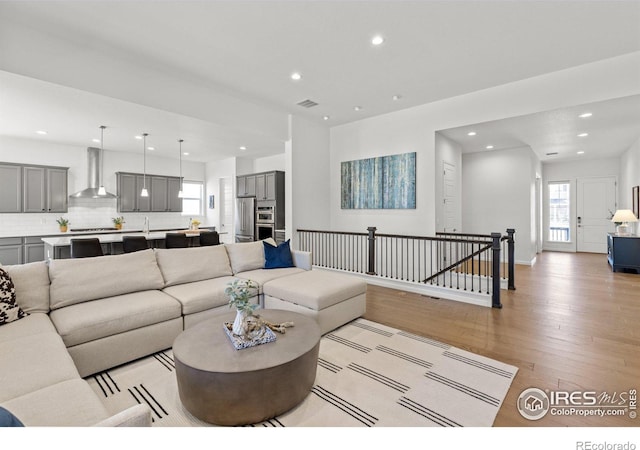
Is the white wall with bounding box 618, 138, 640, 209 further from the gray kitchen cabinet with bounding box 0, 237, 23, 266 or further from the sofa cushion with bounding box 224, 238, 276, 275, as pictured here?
the gray kitchen cabinet with bounding box 0, 237, 23, 266

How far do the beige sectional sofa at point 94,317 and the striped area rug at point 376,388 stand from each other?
0.29 metres

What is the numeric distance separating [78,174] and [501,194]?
1029cm

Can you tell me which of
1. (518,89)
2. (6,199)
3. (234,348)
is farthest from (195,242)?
(518,89)

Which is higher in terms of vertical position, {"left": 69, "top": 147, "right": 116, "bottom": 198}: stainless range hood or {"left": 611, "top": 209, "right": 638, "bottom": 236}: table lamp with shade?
{"left": 69, "top": 147, "right": 116, "bottom": 198}: stainless range hood

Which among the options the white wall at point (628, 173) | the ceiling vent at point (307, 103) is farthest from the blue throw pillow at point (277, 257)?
the white wall at point (628, 173)

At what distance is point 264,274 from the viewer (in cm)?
390

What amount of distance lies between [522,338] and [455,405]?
1.56 m

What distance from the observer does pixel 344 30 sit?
3236mm

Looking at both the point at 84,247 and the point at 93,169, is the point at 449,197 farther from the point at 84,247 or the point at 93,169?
the point at 93,169

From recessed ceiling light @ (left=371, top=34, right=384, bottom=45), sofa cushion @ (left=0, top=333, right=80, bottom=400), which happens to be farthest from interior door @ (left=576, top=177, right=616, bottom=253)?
sofa cushion @ (left=0, top=333, right=80, bottom=400)

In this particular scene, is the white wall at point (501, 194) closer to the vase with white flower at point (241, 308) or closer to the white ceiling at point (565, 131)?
the white ceiling at point (565, 131)

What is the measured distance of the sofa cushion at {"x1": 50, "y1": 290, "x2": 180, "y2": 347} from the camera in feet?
7.59

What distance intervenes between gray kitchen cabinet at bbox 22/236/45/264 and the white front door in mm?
8115

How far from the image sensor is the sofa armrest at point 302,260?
432 centimetres
